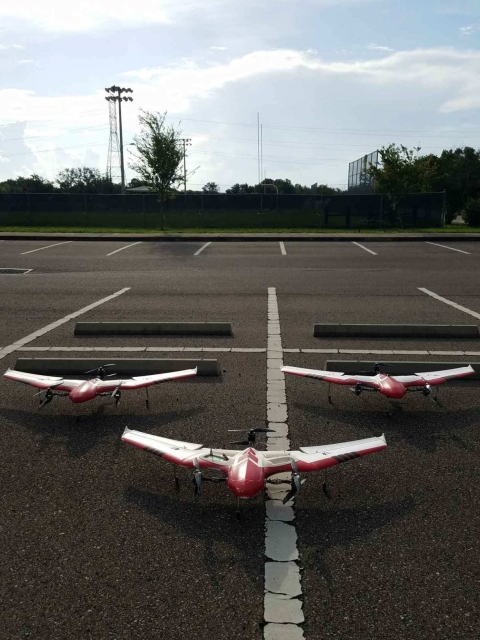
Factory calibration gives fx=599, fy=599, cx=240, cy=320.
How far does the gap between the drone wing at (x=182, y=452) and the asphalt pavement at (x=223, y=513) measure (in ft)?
1.16

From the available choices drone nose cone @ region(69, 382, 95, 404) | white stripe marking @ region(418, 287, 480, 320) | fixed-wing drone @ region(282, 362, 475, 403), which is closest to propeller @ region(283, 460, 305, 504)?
fixed-wing drone @ region(282, 362, 475, 403)

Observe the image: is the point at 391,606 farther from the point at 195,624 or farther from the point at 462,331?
the point at 462,331

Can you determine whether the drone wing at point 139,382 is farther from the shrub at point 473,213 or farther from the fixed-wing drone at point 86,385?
the shrub at point 473,213

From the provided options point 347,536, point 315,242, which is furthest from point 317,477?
point 315,242

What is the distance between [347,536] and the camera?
5.61 metres

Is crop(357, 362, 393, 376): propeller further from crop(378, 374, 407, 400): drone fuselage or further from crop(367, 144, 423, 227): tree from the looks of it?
crop(367, 144, 423, 227): tree

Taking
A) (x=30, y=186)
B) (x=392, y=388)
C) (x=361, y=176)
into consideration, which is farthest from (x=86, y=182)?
(x=392, y=388)

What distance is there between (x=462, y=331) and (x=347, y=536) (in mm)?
8110

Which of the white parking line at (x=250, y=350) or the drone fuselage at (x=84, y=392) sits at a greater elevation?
the drone fuselage at (x=84, y=392)

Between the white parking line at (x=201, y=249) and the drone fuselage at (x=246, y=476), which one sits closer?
the drone fuselage at (x=246, y=476)

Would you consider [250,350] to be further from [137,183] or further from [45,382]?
[137,183]

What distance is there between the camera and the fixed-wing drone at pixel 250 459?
19.1ft

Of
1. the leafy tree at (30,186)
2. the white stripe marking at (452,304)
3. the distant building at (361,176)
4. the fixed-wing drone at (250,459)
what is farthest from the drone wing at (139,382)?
the leafy tree at (30,186)

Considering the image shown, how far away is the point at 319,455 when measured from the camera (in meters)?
6.47
